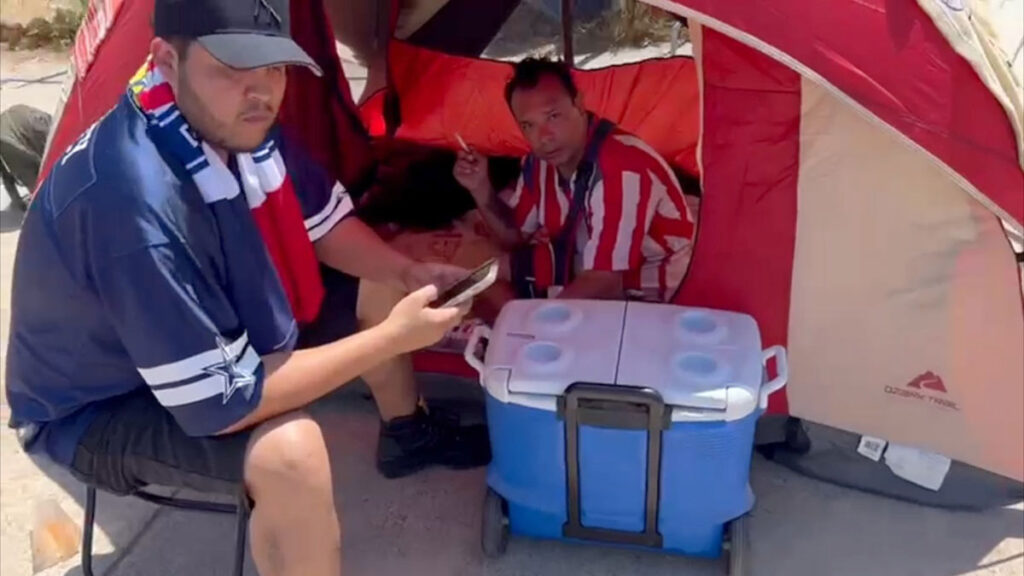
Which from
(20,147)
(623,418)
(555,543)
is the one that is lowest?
(555,543)

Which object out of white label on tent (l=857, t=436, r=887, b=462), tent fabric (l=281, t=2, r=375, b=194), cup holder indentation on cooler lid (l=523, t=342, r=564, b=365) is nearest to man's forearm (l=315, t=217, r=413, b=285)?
cup holder indentation on cooler lid (l=523, t=342, r=564, b=365)

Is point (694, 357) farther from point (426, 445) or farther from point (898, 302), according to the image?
point (426, 445)

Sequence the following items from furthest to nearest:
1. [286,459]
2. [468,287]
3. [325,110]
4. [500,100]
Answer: [500,100], [325,110], [468,287], [286,459]

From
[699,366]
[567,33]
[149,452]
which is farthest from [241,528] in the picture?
[567,33]

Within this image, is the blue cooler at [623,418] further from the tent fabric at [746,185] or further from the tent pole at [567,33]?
the tent pole at [567,33]

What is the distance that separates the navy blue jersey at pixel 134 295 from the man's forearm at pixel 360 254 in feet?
1.03

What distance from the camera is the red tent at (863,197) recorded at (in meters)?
1.92

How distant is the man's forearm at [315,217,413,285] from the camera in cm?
211

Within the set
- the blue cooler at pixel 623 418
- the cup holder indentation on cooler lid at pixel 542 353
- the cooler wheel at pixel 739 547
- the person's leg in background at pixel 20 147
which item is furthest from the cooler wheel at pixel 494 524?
the person's leg in background at pixel 20 147

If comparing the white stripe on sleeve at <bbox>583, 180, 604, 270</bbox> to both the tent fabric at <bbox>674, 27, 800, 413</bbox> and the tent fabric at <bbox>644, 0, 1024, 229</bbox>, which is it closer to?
the tent fabric at <bbox>674, 27, 800, 413</bbox>

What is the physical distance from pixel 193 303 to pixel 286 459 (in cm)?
27

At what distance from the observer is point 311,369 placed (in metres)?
1.74

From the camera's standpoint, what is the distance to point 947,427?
2.22m

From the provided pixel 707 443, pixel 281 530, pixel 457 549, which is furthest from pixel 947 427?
pixel 281 530
